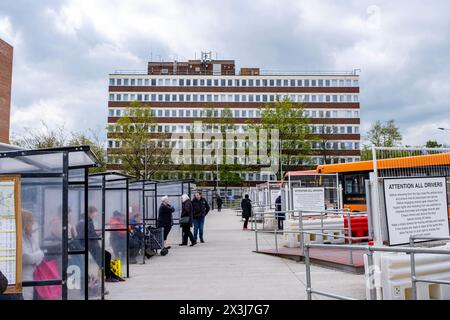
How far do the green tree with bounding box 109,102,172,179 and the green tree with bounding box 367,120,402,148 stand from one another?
2824cm

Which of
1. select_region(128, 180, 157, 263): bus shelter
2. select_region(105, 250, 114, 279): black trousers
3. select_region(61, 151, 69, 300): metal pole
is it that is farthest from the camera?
select_region(128, 180, 157, 263): bus shelter

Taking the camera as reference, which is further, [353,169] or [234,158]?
[234,158]

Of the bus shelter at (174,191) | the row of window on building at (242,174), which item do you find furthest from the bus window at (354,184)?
the row of window on building at (242,174)

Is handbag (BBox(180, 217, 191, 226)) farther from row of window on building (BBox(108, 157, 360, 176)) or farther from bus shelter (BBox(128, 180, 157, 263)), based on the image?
row of window on building (BBox(108, 157, 360, 176))

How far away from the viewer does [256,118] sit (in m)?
80.1

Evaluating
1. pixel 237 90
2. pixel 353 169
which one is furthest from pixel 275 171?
pixel 353 169

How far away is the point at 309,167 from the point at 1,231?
241ft

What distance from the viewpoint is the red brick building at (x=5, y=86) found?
120 ft

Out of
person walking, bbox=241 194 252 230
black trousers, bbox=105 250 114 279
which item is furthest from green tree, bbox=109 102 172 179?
black trousers, bbox=105 250 114 279

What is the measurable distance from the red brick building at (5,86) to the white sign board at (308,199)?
27262mm

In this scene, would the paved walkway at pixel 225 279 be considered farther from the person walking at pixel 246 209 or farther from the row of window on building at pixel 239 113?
the row of window on building at pixel 239 113

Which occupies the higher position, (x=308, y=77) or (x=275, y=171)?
(x=308, y=77)

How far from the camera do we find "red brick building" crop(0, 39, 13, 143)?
3666 cm

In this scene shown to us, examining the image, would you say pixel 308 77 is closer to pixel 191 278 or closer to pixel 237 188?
pixel 237 188
